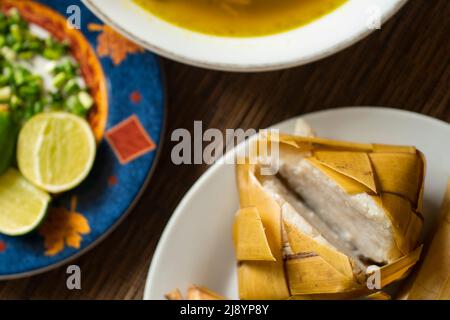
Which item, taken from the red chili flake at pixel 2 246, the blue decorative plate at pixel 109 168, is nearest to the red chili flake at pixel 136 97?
the blue decorative plate at pixel 109 168

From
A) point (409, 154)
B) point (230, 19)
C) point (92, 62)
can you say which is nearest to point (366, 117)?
point (409, 154)

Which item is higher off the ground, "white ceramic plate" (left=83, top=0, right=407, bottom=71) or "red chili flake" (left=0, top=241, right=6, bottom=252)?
"white ceramic plate" (left=83, top=0, right=407, bottom=71)

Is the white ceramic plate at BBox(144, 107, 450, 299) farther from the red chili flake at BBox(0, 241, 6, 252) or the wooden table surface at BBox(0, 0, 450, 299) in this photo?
the red chili flake at BBox(0, 241, 6, 252)

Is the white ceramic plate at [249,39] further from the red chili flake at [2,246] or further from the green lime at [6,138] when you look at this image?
the red chili flake at [2,246]

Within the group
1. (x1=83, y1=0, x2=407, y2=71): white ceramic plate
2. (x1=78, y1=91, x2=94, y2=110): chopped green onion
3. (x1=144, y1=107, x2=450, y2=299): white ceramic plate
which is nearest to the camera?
(x1=83, y1=0, x2=407, y2=71): white ceramic plate

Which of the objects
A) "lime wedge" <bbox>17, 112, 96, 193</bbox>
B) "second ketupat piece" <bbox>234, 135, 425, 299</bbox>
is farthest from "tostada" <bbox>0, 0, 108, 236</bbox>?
"second ketupat piece" <bbox>234, 135, 425, 299</bbox>

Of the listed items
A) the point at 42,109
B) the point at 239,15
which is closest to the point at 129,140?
the point at 42,109

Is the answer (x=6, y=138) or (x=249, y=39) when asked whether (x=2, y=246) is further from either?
(x=249, y=39)
